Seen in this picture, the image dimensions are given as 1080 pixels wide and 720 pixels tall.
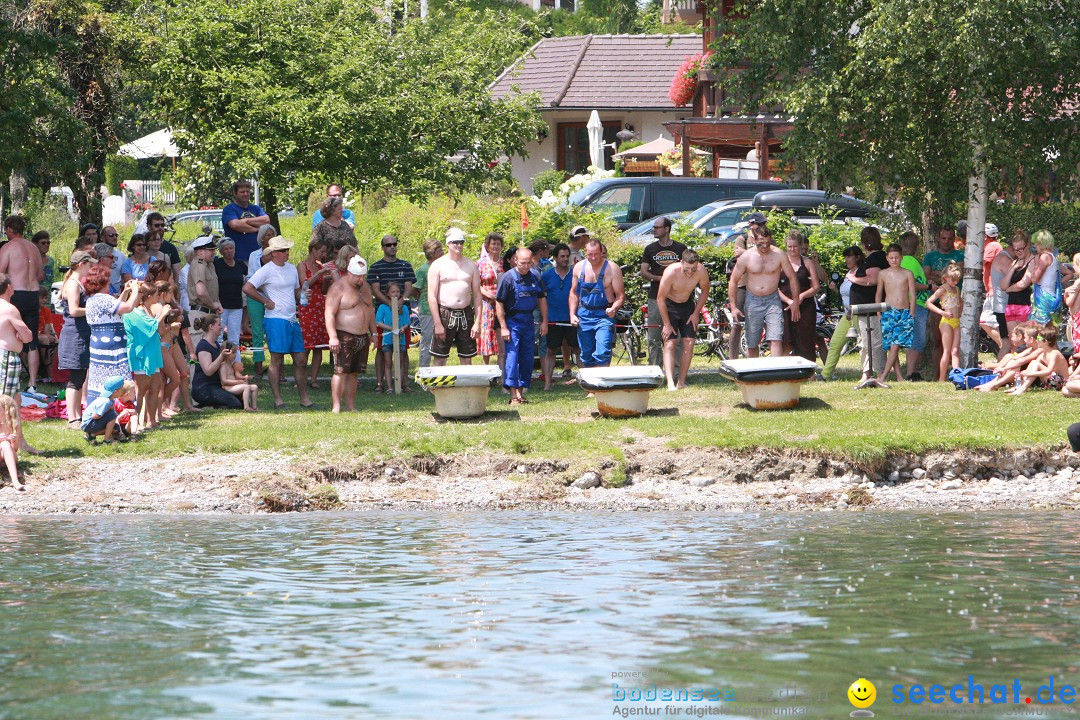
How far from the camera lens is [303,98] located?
20.0 meters

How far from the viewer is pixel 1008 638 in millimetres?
8172

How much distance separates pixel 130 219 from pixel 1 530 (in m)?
33.2

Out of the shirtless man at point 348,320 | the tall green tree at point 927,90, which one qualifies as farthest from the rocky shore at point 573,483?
the tall green tree at point 927,90

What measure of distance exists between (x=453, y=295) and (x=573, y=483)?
365 centimetres

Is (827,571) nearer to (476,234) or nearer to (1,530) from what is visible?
(1,530)

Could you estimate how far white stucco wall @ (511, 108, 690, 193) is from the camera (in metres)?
47.3

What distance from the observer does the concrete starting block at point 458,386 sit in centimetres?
1473

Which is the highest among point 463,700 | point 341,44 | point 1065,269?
point 341,44

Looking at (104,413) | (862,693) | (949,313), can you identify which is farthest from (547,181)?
(862,693)

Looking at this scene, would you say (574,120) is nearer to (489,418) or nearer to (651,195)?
(651,195)

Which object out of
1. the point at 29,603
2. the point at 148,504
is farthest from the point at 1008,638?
the point at 148,504

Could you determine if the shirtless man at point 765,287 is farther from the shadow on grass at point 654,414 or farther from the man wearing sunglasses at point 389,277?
the man wearing sunglasses at point 389,277

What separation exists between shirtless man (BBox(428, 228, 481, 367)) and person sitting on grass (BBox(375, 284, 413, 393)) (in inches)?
36.1

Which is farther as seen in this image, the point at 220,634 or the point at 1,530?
the point at 1,530
